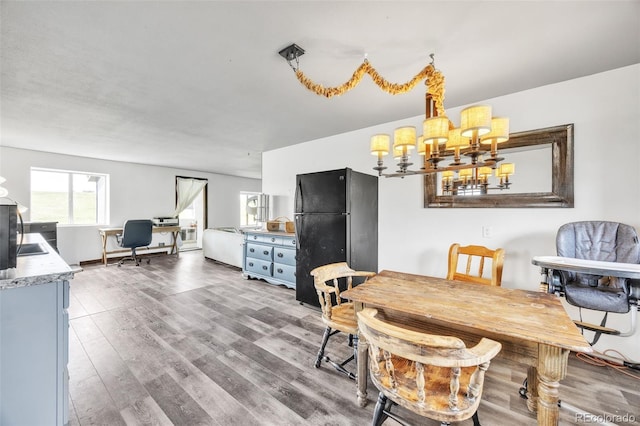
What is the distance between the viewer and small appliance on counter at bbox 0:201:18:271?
1257mm

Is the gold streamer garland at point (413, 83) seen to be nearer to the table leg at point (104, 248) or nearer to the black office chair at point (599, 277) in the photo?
the black office chair at point (599, 277)

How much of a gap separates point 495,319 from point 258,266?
12.1 ft

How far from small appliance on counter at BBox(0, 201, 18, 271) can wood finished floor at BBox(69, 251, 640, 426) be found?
3.44 feet

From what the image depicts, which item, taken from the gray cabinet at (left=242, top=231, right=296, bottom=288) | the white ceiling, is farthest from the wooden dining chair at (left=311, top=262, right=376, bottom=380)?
the gray cabinet at (left=242, top=231, right=296, bottom=288)

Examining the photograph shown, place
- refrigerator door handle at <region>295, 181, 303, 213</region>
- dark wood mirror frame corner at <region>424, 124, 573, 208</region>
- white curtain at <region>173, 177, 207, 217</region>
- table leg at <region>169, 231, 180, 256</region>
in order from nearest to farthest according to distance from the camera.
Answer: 1. dark wood mirror frame corner at <region>424, 124, 573, 208</region>
2. refrigerator door handle at <region>295, 181, 303, 213</region>
3. table leg at <region>169, 231, 180, 256</region>
4. white curtain at <region>173, 177, 207, 217</region>

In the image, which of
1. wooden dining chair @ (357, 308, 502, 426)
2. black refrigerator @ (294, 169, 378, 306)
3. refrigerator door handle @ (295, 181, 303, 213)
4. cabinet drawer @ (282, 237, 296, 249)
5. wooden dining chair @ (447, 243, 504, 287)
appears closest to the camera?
wooden dining chair @ (357, 308, 502, 426)

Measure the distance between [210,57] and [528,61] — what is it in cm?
252

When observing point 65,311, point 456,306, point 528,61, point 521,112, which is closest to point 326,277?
point 456,306

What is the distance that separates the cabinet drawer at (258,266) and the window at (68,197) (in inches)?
160

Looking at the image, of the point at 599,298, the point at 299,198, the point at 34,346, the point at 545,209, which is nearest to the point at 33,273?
the point at 34,346

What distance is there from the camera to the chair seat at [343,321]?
1.79 meters

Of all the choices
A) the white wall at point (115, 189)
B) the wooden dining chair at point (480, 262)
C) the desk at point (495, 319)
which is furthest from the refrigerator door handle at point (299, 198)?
the white wall at point (115, 189)

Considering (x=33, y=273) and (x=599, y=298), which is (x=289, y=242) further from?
(x=599, y=298)

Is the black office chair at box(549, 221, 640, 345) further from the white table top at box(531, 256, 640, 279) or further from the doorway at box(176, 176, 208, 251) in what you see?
the doorway at box(176, 176, 208, 251)
